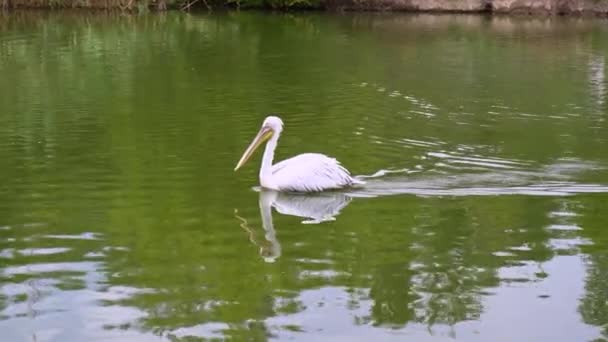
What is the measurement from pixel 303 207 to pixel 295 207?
68mm

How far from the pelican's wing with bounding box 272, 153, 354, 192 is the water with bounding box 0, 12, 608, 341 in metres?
0.11

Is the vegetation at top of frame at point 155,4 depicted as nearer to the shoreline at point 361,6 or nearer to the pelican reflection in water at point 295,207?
the shoreline at point 361,6

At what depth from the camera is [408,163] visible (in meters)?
10.6

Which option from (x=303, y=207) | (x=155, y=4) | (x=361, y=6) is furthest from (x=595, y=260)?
(x=361, y=6)

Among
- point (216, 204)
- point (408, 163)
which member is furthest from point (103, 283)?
point (408, 163)

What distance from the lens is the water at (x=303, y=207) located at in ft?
21.4

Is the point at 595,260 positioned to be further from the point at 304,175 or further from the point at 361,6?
the point at 361,6

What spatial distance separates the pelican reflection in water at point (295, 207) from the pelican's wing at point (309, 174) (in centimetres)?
8

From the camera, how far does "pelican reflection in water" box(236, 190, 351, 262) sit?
8.31 meters

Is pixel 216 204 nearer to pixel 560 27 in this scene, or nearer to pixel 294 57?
pixel 294 57

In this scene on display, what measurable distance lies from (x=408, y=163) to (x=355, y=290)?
382cm

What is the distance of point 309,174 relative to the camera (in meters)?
9.23

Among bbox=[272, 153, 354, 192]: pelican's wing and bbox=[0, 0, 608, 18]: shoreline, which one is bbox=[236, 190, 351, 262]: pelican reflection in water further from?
bbox=[0, 0, 608, 18]: shoreline

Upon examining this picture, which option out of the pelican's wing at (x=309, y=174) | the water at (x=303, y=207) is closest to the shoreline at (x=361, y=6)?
the water at (x=303, y=207)
